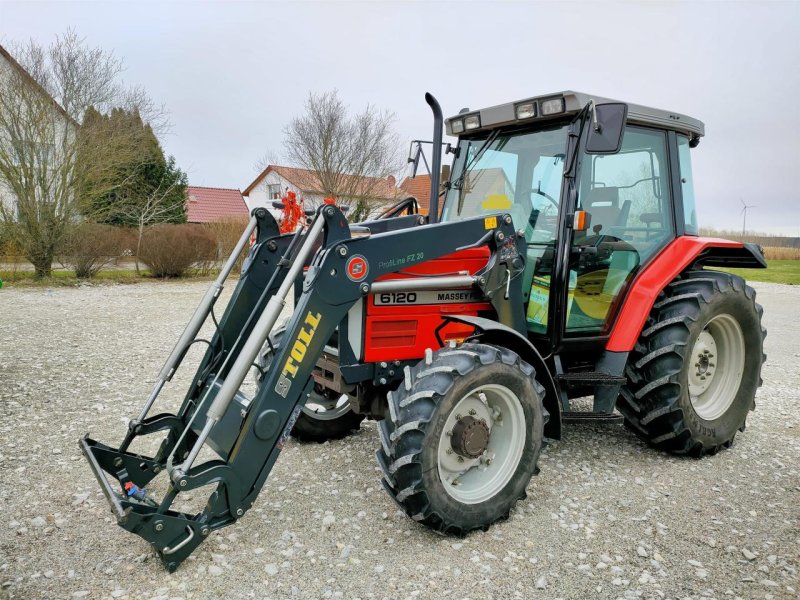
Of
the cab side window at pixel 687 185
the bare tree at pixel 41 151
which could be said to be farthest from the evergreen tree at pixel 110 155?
the cab side window at pixel 687 185

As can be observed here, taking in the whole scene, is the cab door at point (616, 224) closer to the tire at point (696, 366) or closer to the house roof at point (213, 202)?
the tire at point (696, 366)

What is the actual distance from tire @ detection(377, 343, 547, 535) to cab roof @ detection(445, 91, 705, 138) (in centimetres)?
166

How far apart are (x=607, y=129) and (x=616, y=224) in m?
0.99

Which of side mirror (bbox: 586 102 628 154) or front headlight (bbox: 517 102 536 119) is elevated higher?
front headlight (bbox: 517 102 536 119)

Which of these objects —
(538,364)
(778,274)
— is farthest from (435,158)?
(778,274)

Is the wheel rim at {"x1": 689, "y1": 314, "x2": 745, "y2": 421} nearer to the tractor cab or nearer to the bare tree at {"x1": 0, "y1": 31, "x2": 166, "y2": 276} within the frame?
the tractor cab

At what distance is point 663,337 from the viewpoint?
4.21 m

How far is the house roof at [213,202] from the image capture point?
36.2m

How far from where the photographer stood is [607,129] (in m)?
3.51

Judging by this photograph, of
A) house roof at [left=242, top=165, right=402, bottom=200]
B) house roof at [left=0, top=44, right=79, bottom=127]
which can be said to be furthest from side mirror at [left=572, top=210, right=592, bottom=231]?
house roof at [left=242, top=165, right=402, bottom=200]

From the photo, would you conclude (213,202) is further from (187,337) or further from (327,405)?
(187,337)

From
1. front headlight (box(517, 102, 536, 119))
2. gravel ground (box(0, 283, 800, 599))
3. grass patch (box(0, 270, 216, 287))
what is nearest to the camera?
gravel ground (box(0, 283, 800, 599))

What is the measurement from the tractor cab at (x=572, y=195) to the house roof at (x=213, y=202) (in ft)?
110

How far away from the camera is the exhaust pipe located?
13.5ft
